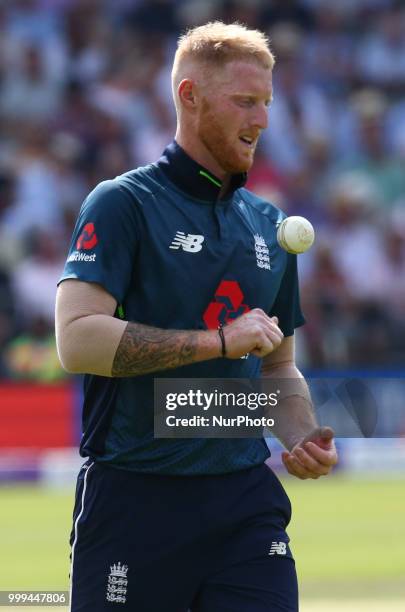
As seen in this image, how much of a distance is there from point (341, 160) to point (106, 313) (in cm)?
1407

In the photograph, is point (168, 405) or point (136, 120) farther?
point (136, 120)

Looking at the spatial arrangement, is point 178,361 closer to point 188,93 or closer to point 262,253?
point 262,253

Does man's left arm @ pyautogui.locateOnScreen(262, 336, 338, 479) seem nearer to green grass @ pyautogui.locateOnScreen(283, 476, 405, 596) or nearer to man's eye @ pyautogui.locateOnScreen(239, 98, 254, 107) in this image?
man's eye @ pyautogui.locateOnScreen(239, 98, 254, 107)

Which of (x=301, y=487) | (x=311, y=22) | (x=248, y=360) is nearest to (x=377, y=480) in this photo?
(x=301, y=487)

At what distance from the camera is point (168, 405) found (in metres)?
4.50

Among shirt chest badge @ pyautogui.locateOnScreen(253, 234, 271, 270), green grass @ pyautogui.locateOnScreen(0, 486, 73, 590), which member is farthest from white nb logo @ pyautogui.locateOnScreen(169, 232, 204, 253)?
green grass @ pyautogui.locateOnScreen(0, 486, 73, 590)

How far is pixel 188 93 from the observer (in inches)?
184

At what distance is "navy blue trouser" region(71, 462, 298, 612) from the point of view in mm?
4469

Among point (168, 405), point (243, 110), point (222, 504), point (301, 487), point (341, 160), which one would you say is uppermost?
point (341, 160)

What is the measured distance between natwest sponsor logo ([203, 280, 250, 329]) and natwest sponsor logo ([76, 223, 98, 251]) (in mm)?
460

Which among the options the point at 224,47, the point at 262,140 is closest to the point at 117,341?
the point at 224,47

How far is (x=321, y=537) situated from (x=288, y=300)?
7405 mm

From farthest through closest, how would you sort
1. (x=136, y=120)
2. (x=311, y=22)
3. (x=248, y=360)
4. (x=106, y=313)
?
(x=311, y=22) < (x=136, y=120) < (x=248, y=360) < (x=106, y=313)

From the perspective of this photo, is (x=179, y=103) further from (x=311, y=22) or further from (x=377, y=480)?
(x=311, y=22)
